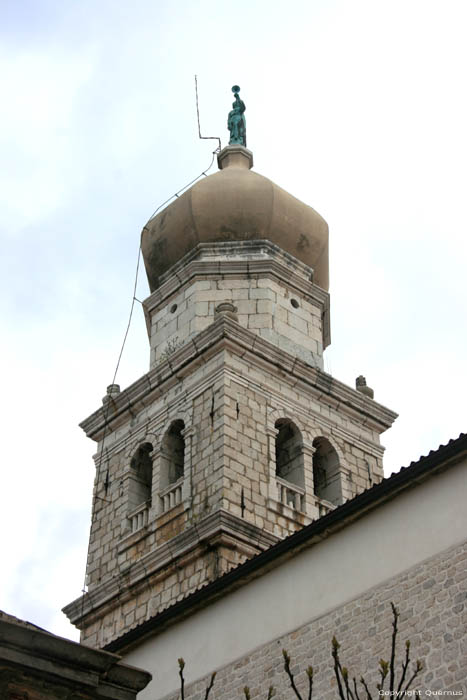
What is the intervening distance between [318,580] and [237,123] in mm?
18032

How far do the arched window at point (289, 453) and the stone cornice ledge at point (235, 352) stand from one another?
2.97 feet

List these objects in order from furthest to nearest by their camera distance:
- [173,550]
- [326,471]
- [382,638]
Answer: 1. [326,471]
2. [173,550]
3. [382,638]

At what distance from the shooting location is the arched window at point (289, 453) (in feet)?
75.2

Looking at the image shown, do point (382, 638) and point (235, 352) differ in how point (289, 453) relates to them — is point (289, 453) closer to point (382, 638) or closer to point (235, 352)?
point (235, 352)

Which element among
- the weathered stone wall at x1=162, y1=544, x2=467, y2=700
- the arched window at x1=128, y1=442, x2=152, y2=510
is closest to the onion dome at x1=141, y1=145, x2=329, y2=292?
the arched window at x1=128, y1=442, x2=152, y2=510

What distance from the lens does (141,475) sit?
23938 mm

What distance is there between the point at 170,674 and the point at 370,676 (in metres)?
3.58

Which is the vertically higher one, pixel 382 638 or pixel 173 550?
pixel 173 550

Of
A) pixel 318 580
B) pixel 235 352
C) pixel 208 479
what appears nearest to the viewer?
pixel 318 580

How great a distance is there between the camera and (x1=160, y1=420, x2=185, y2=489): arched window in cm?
2305

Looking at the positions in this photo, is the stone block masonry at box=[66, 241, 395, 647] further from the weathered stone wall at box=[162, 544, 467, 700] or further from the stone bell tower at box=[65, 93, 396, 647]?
the weathered stone wall at box=[162, 544, 467, 700]

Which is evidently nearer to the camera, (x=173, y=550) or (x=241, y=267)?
(x=173, y=550)

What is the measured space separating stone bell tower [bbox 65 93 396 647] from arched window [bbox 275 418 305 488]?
0.12 ft

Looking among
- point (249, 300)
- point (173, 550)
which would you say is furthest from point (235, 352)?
point (173, 550)
